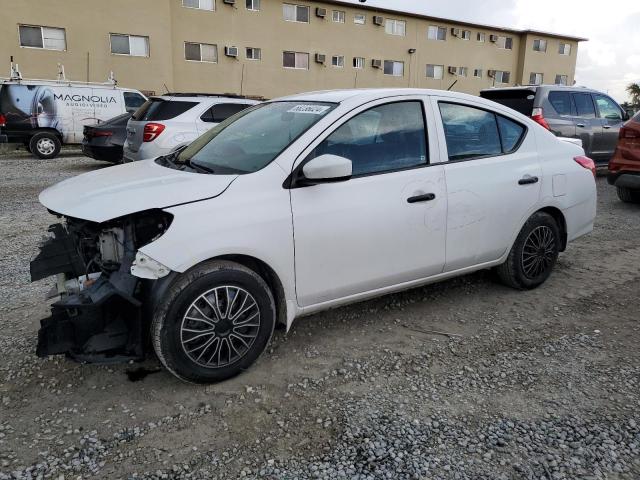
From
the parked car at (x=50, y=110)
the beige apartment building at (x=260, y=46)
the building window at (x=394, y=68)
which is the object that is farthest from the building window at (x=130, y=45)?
the building window at (x=394, y=68)

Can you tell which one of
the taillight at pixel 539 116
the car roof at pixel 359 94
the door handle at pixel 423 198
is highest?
the taillight at pixel 539 116

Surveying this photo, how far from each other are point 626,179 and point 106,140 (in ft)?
34.1

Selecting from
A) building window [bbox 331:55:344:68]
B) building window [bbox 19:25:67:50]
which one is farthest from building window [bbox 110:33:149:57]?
building window [bbox 331:55:344:68]

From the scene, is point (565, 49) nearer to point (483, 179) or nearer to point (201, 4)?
point (201, 4)

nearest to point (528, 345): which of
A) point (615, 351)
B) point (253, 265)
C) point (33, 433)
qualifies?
point (615, 351)

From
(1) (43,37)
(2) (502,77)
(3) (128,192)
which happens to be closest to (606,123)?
(3) (128,192)

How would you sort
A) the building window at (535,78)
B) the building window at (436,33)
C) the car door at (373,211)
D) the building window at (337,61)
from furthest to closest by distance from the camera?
the building window at (535,78) < the building window at (436,33) < the building window at (337,61) < the car door at (373,211)

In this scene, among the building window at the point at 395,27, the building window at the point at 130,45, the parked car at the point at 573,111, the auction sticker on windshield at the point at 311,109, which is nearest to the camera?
the auction sticker on windshield at the point at 311,109

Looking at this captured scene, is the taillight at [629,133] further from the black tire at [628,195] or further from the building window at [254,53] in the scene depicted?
the building window at [254,53]

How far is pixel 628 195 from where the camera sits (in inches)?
325

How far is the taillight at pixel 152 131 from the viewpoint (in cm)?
834

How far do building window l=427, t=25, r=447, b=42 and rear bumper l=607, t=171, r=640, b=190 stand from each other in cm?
2813

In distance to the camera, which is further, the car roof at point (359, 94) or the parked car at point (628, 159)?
the parked car at point (628, 159)

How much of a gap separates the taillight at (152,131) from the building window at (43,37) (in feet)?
54.4
